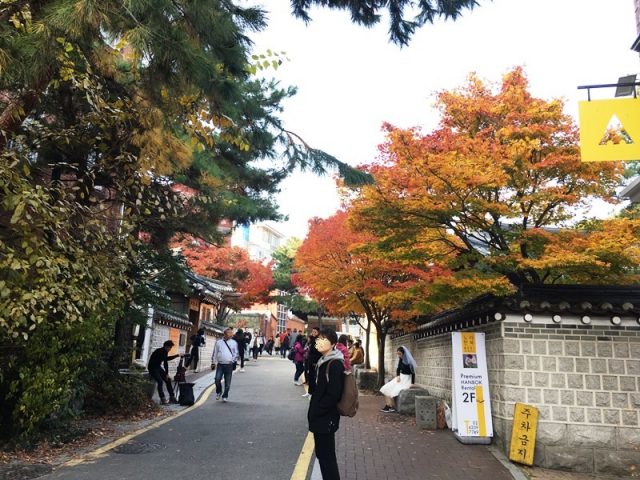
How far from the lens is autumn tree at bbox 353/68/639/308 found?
8.54 meters

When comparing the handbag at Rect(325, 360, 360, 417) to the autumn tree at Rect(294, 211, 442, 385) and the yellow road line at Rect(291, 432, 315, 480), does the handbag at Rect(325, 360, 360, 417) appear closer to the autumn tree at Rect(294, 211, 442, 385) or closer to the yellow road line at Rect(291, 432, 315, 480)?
the yellow road line at Rect(291, 432, 315, 480)

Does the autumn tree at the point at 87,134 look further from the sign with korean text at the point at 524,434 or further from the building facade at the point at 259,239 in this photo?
the building facade at the point at 259,239

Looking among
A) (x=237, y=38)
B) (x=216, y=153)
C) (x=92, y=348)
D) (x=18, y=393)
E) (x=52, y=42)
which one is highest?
(x=216, y=153)

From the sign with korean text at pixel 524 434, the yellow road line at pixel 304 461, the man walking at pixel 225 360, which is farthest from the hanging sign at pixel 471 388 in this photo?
the man walking at pixel 225 360

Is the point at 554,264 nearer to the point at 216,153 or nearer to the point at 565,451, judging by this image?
the point at 565,451

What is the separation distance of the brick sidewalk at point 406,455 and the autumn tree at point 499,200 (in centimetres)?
249

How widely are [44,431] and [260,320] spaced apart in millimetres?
42621

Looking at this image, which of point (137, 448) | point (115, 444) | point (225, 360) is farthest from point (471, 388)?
point (225, 360)

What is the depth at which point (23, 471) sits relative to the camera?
600 centimetres

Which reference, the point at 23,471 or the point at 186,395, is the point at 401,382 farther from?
the point at 23,471

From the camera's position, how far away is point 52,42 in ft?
16.6

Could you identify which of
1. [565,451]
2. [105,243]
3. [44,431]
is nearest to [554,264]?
[565,451]

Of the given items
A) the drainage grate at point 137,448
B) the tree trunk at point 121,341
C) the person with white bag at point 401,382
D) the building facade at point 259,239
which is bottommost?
the drainage grate at point 137,448

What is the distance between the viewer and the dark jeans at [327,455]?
16.3ft
